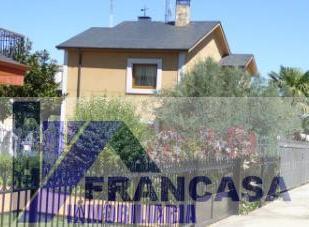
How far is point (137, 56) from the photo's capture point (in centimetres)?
2342

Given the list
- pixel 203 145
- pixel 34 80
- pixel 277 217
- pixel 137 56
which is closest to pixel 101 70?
pixel 137 56

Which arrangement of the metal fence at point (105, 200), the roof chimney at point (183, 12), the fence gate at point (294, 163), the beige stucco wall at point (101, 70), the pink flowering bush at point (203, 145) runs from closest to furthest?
1. the metal fence at point (105, 200)
2. the pink flowering bush at point (203, 145)
3. the fence gate at point (294, 163)
4. the beige stucco wall at point (101, 70)
5. the roof chimney at point (183, 12)

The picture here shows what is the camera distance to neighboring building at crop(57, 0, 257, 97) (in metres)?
22.8

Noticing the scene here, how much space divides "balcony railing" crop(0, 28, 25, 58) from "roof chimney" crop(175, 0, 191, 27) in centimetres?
1066

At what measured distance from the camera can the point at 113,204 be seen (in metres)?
7.82

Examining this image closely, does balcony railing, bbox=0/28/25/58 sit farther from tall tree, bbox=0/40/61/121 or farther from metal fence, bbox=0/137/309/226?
metal fence, bbox=0/137/309/226

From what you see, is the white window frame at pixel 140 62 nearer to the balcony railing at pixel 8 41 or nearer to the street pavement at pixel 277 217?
the balcony railing at pixel 8 41

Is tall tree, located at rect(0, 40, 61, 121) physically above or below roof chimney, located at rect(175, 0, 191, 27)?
below

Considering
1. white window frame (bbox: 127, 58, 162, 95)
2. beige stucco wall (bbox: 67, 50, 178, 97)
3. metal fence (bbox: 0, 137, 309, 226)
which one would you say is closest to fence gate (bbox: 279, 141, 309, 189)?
metal fence (bbox: 0, 137, 309, 226)

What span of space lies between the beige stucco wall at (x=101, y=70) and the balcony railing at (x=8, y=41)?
23.0ft

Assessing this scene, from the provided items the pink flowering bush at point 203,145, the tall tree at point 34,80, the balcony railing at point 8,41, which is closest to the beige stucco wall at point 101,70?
the tall tree at point 34,80

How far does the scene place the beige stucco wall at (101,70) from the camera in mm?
23484

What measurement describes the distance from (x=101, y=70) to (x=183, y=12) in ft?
16.0

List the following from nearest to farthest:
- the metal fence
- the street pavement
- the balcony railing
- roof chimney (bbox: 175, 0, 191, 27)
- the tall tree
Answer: the metal fence, the street pavement, the balcony railing, the tall tree, roof chimney (bbox: 175, 0, 191, 27)
